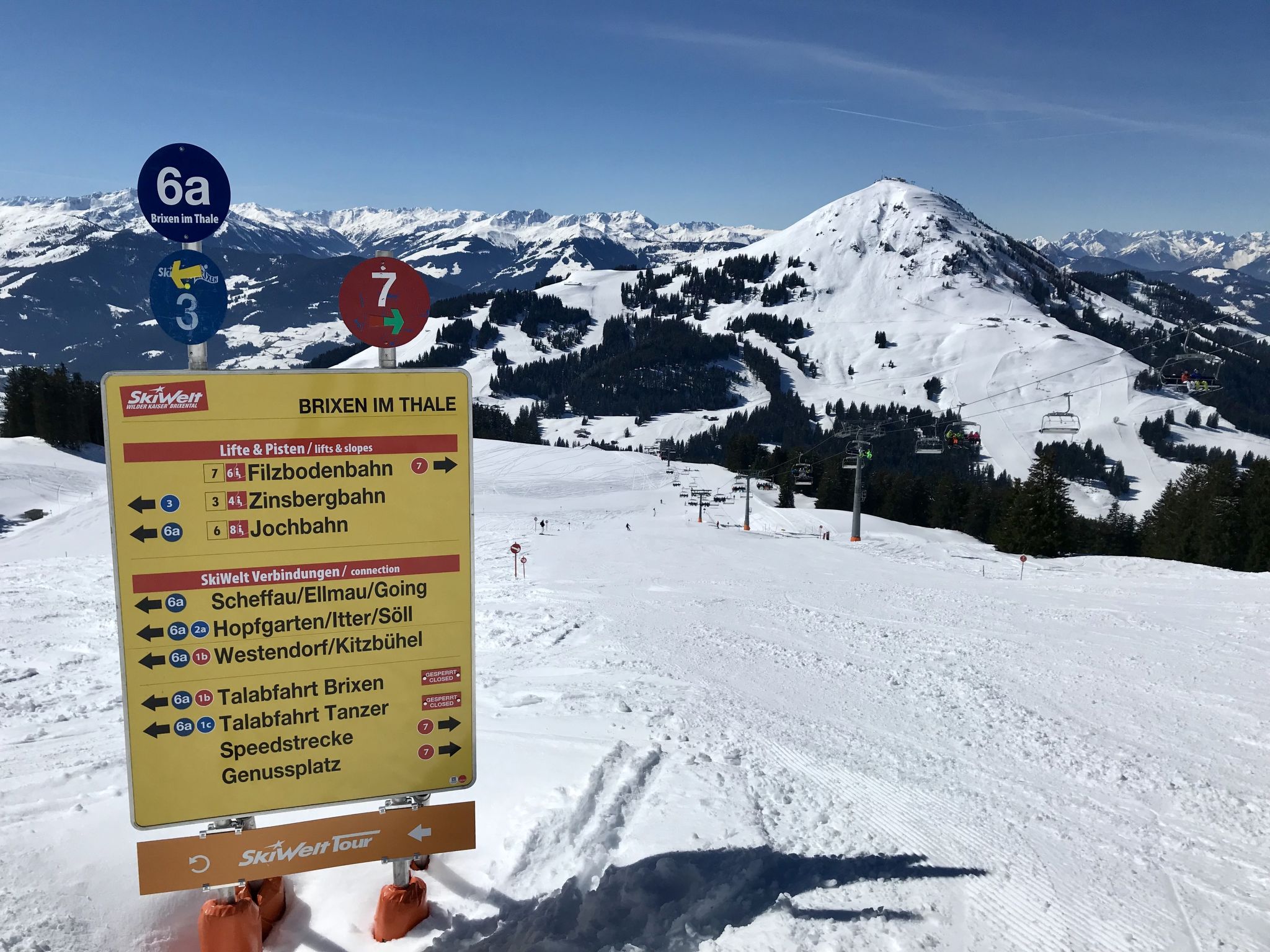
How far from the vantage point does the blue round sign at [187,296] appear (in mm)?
4062

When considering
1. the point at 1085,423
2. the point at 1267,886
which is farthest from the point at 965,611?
the point at 1085,423

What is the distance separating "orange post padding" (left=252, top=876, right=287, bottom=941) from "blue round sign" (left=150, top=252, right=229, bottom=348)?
3.82 meters

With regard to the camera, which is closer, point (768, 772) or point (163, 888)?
point (163, 888)

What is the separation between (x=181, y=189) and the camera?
4.18 m

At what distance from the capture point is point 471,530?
466cm

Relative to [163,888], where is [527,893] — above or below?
below

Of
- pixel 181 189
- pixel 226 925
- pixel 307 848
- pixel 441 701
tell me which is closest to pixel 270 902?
pixel 226 925

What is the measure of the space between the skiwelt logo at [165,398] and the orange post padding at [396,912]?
136 inches

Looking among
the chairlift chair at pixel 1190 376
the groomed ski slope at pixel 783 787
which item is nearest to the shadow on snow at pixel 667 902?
the groomed ski slope at pixel 783 787

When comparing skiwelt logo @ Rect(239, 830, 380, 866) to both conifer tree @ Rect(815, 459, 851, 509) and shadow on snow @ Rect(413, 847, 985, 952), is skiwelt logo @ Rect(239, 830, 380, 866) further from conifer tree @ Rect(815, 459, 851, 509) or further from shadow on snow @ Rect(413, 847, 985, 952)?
conifer tree @ Rect(815, 459, 851, 509)

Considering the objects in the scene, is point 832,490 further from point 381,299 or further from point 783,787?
point 381,299

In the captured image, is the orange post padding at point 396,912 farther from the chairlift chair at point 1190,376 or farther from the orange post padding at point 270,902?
the chairlift chair at point 1190,376

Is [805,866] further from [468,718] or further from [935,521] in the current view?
[935,521]

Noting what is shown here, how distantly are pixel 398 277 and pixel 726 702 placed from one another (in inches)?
310
